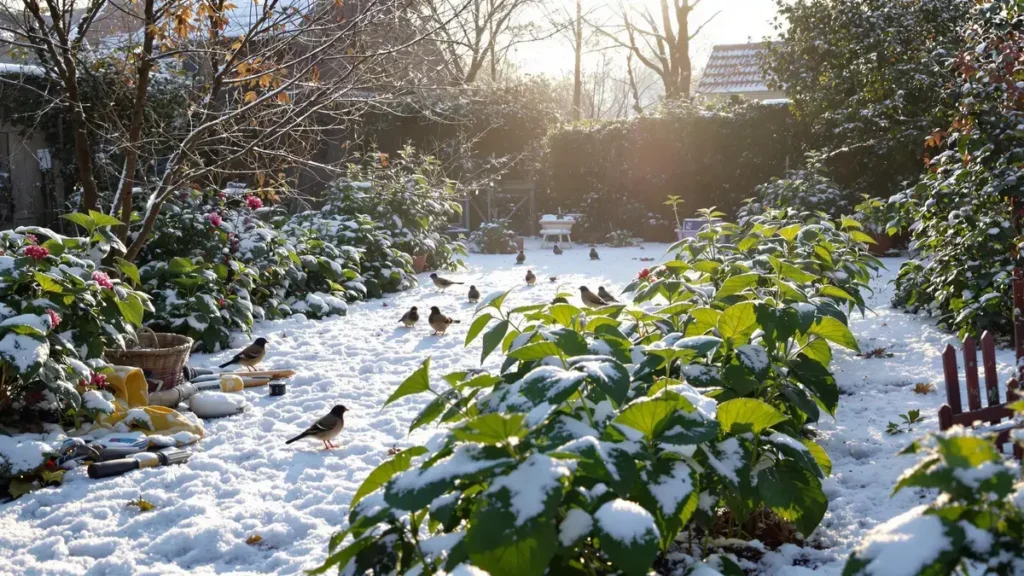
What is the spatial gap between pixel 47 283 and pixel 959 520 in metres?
3.74

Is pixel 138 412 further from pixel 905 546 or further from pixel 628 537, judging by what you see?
pixel 905 546

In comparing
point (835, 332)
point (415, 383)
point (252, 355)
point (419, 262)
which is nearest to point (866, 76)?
point (419, 262)

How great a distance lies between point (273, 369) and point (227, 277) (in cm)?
140

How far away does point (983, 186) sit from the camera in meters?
5.11

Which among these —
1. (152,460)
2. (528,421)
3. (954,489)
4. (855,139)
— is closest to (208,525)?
(152,460)

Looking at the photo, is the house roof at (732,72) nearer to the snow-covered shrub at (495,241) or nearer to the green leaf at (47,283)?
the snow-covered shrub at (495,241)

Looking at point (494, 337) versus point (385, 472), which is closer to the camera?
point (385, 472)

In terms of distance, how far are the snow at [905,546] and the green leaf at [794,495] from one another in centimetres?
118

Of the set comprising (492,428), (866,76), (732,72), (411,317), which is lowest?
(411,317)

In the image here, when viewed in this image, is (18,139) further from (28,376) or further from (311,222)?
(28,376)

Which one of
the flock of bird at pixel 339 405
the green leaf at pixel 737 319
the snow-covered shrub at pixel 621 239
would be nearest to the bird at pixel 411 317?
the flock of bird at pixel 339 405

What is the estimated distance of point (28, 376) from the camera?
10.7 feet

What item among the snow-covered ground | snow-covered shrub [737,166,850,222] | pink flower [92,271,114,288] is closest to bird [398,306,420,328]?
the snow-covered ground

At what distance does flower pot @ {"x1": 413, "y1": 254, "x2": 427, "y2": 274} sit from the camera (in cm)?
1129
